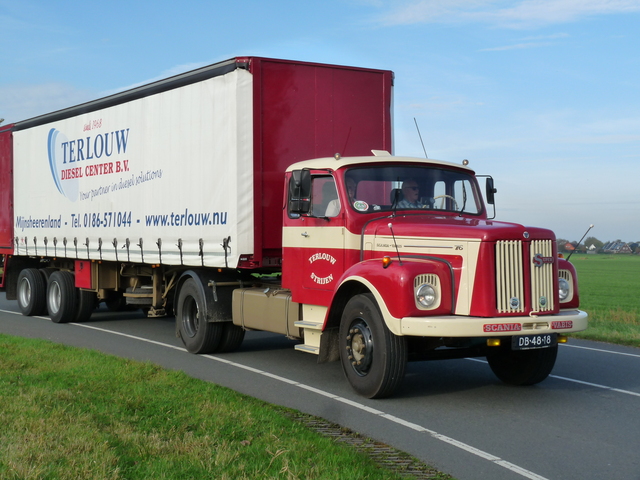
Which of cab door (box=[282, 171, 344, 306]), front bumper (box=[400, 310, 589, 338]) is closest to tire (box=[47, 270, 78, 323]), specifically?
cab door (box=[282, 171, 344, 306])

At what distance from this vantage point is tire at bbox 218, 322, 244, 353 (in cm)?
1155

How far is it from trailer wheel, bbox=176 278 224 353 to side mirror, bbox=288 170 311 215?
112 inches

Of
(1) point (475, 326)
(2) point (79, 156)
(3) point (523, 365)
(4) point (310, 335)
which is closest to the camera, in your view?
(1) point (475, 326)

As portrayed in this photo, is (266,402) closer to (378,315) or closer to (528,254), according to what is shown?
(378,315)

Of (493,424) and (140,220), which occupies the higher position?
(140,220)

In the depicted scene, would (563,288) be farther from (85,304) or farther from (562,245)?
(85,304)

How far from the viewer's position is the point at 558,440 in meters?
6.55

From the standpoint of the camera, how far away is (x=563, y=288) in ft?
27.2

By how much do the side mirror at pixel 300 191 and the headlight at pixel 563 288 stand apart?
2.97 meters

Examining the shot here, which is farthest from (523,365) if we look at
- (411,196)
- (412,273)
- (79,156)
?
(79,156)

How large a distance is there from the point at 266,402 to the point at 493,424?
2.22 metres

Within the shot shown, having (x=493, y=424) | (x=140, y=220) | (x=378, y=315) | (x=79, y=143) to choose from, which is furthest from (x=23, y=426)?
(x=79, y=143)

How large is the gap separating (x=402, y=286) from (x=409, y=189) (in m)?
1.94

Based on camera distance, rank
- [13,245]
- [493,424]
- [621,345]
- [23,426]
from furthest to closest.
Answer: [13,245] → [621,345] → [493,424] → [23,426]
